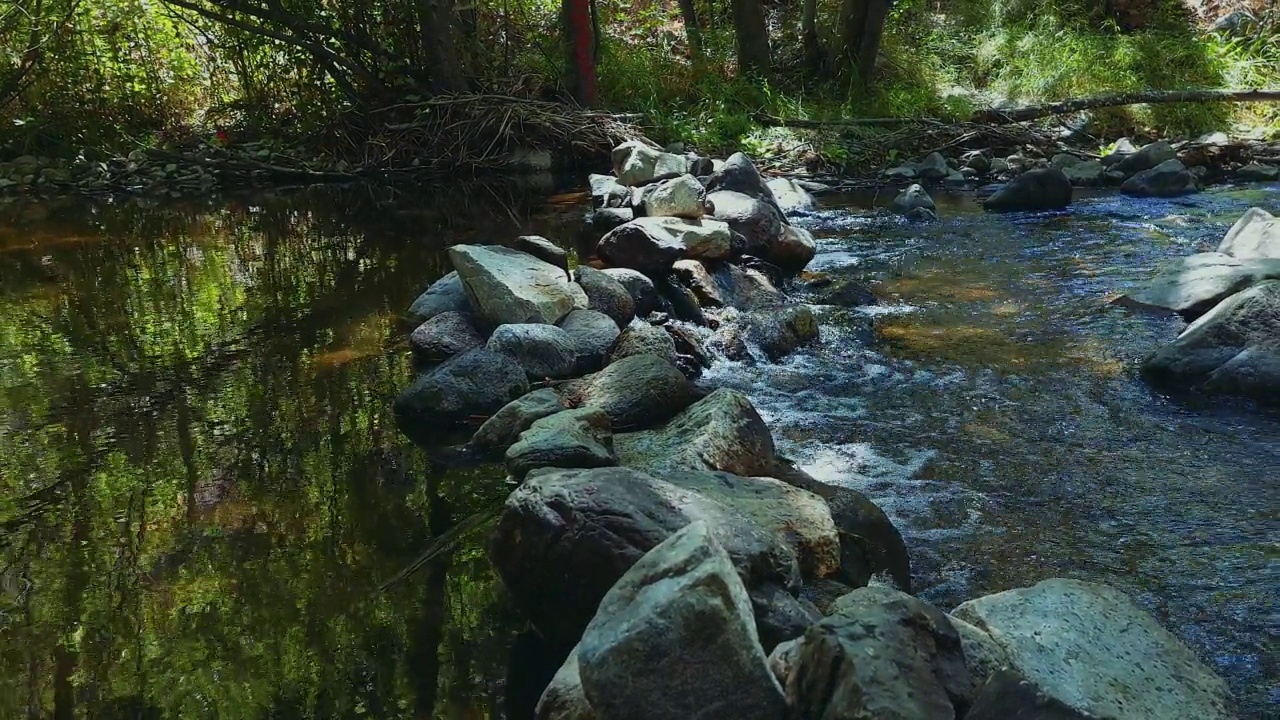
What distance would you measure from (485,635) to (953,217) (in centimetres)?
633

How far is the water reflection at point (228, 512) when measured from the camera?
2.52 metres

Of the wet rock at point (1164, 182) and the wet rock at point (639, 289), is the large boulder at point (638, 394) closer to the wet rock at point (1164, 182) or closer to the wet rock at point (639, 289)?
the wet rock at point (639, 289)

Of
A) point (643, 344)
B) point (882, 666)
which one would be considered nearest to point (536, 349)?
point (643, 344)

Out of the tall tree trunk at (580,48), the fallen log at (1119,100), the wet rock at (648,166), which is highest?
the tall tree trunk at (580,48)

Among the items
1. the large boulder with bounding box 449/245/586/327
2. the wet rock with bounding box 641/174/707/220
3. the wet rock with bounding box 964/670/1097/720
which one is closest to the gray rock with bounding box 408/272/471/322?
the large boulder with bounding box 449/245/586/327

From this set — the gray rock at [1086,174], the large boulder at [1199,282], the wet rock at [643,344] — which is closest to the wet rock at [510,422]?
the wet rock at [643,344]

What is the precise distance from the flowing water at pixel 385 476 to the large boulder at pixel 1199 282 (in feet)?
0.48

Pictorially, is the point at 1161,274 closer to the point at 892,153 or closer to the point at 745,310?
the point at 745,310

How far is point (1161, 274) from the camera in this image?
5773mm

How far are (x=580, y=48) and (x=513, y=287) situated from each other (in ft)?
21.3

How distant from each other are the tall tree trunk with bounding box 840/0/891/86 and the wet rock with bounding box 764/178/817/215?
11.1ft

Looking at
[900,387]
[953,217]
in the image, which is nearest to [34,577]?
[900,387]

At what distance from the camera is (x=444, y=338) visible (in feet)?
16.2

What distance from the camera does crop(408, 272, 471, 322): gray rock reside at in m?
5.35
